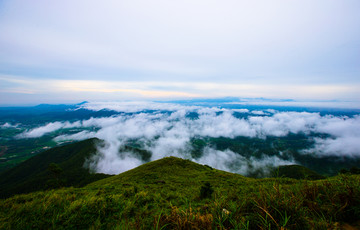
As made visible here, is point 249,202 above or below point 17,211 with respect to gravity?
above

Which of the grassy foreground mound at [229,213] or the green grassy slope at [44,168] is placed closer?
the grassy foreground mound at [229,213]

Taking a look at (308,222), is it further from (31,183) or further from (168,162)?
(31,183)

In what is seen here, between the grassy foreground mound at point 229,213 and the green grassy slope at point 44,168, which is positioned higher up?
the grassy foreground mound at point 229,213

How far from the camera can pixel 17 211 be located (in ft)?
11.6

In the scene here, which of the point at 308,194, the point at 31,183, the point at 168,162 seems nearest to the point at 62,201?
the point at 308,194

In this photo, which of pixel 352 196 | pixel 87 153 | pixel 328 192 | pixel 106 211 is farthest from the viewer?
pixel 87 153

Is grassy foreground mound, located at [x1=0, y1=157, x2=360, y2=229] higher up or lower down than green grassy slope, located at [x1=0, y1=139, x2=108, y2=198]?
higher up

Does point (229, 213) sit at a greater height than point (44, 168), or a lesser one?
greater

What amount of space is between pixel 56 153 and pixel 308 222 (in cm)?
26873

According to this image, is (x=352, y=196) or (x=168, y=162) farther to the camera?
(x=168, y=162)

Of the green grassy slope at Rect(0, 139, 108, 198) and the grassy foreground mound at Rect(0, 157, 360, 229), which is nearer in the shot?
the grassy foreground mound at Rect(0, 157, 360, 229)

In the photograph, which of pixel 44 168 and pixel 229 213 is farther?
pixel 44 168

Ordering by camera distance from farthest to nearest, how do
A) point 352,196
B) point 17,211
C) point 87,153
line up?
point 87,153 < point 17,211 < point 352,196

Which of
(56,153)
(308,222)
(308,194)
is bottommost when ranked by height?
(56,153)
